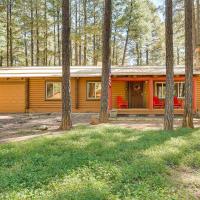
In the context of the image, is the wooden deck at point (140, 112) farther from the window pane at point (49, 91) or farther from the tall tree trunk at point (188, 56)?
the tall tree trunk at point (188, 56)

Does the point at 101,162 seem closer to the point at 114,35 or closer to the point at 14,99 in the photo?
the point at 14,99

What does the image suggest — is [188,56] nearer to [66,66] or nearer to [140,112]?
[66,66]

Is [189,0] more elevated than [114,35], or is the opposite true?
[114,35]

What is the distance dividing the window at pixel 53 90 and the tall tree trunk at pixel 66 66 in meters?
11.2

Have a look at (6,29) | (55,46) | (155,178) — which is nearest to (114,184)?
(155,178)

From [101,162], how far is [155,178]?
1.24m

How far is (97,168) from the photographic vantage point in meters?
6.48

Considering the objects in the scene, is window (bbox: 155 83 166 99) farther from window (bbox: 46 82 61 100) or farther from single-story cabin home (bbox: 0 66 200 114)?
window (bbox: 46 82 61 100)

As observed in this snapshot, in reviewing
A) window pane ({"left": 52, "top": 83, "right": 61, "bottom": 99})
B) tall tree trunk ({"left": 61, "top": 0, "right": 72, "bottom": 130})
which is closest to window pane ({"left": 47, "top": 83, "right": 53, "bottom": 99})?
window pane ({"left": 52, "top": 83, "right": 61, "bottom": 99})

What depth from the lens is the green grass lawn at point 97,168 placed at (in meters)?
5.35

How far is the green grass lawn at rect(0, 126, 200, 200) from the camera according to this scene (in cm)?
535

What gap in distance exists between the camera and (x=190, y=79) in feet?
44.3

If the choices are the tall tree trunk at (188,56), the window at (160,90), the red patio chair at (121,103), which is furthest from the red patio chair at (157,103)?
the tall tree trunk at (188,56)

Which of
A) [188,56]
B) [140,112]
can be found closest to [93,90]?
[140,112]
